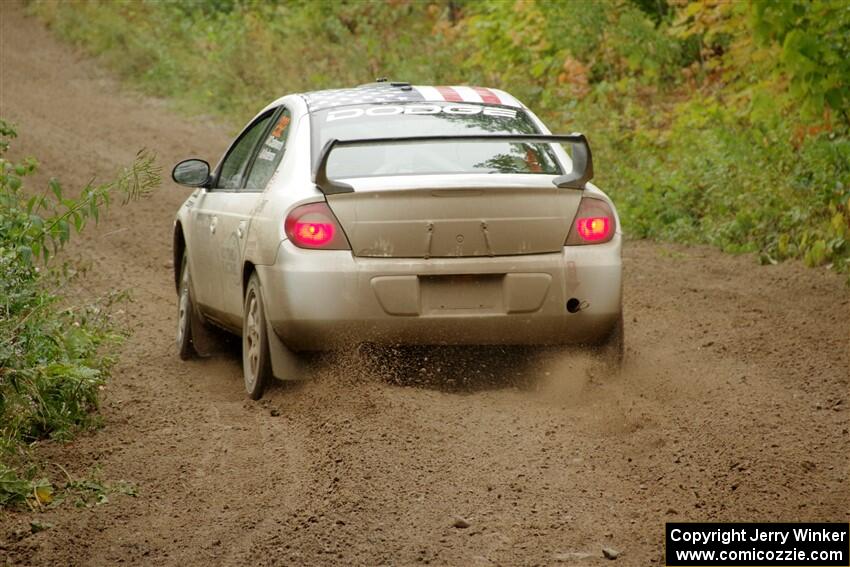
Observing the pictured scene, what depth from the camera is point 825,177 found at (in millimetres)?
11734

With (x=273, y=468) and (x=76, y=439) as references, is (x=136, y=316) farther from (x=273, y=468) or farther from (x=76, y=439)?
(x=273, y=468)

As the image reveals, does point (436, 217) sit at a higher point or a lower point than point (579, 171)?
lower

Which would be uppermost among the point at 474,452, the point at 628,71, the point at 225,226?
the point at 225,226

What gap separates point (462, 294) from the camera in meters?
6.52

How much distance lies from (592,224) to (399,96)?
61.2 inches

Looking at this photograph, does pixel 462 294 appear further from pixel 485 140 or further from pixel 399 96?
pixel 399 96

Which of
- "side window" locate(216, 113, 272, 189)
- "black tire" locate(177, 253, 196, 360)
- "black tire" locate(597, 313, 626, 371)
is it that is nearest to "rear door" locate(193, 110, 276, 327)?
"side window" locate(216, 113, 272, 189)

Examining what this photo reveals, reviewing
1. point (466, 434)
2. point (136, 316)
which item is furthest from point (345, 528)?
point (136, 316)

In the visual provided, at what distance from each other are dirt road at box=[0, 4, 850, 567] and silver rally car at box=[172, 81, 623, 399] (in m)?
0.31

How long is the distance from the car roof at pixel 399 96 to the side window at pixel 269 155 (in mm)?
186

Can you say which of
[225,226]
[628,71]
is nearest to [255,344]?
[225,226]

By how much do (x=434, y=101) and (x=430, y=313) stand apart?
1549 millimetres

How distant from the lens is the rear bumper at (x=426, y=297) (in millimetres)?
6469

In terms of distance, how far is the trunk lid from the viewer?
647cm
